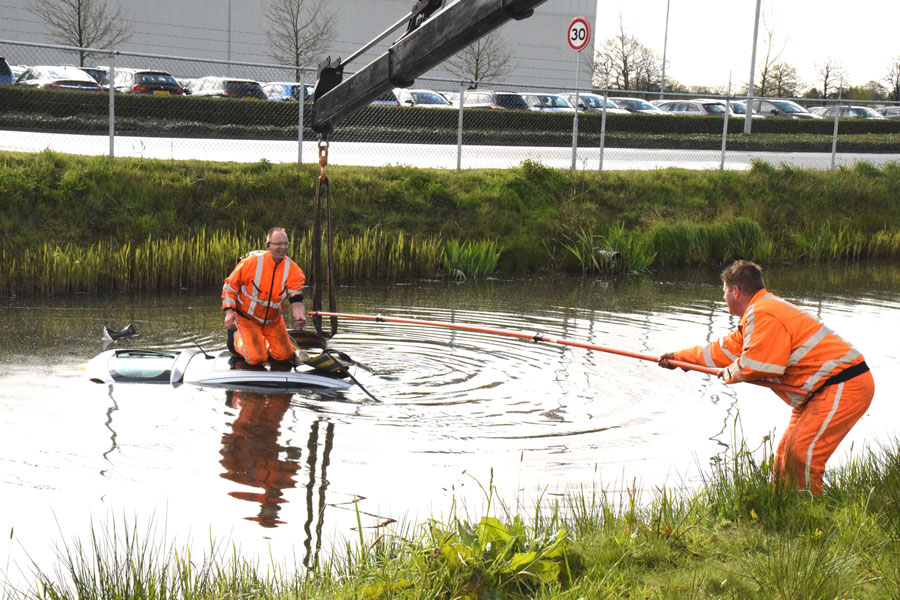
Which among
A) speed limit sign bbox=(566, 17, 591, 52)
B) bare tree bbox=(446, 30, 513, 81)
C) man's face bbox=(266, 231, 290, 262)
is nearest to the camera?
man's face bbox=(266, 231, 290, 262)

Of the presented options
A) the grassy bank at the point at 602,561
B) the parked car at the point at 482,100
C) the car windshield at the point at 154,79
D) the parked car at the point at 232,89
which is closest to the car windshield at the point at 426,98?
the parked car at the point at 482,100

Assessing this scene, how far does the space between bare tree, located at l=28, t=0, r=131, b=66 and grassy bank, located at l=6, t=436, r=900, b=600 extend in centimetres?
3662

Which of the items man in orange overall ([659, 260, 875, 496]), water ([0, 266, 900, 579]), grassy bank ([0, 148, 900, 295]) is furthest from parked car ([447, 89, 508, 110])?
man in orange overall ([659, 260, 875, 496])

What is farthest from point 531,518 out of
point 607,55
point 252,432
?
point 607,55

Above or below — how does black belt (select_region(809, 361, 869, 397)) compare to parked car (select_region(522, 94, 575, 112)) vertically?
below

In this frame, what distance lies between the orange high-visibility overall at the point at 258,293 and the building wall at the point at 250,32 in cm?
3289

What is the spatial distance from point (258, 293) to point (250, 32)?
4037cm

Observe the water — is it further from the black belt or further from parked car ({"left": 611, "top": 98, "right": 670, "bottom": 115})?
parked car ({"left": 611, "top": 98, "right": 670, "bottom": 115})

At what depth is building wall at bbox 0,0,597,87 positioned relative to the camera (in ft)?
133

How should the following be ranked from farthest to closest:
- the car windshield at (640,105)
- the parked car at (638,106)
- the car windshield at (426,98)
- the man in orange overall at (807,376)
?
1. the car windshield at (640,105)
2. the parked car at (638,106)
3. the car windshield at (426,98)
4. the man in orange overall at (807,376)

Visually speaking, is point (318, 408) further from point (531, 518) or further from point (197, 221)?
point (197, 221)

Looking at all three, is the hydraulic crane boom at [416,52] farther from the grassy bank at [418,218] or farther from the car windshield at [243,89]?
the car windshield at [243,89]

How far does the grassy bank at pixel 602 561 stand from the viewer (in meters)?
4.27

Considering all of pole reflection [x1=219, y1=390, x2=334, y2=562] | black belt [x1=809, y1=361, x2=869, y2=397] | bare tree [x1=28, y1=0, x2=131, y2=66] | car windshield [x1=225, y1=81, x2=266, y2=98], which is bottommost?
pole reflection [x1=219, y1=390, x2=334, y2=562]
